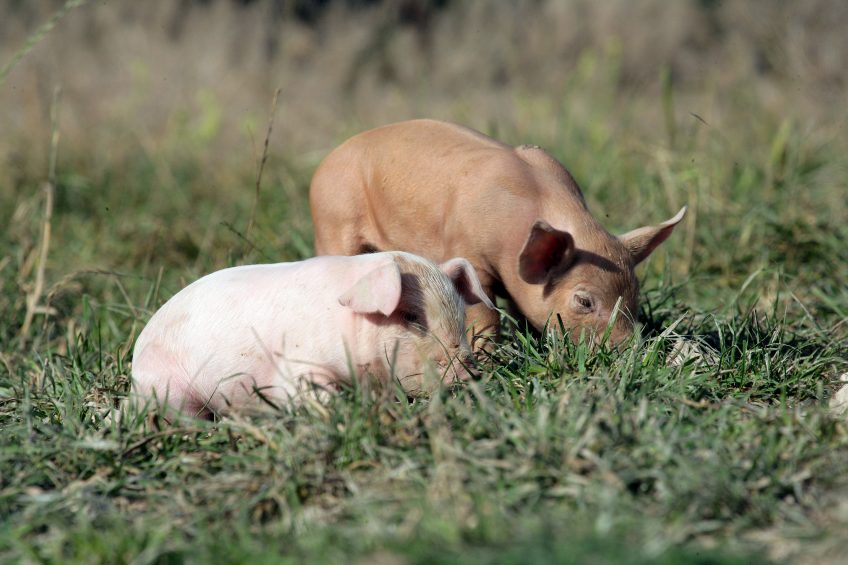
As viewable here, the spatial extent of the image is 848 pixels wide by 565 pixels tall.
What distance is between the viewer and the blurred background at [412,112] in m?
5.91

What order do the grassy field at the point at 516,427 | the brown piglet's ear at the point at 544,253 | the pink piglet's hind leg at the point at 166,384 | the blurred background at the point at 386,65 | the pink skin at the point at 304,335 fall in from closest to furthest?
the grassy field at the point at 516,427 < the pink skin at the point at 304,335 < the pink piglet's hind leg at the point at 166,384 < the brown piglet's ear at the point at 544,253 < the blurred background at the point at 386,65

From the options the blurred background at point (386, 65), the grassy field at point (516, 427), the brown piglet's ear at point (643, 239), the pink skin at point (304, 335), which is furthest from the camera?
the blurred background at point (386, 65)

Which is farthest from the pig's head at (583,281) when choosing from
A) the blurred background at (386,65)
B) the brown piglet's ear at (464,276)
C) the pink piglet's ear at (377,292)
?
the blurred background at (386,65)

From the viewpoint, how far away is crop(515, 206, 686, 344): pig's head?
155 inches

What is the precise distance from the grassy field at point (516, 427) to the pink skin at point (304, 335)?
170 mm

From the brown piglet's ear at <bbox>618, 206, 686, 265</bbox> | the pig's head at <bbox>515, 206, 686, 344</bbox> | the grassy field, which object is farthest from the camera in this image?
the brown piglet's ear at <bbox>618, 206, 686, 265</bbox>

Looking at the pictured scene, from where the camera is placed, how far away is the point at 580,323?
13.2 feet

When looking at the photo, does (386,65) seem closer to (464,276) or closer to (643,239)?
(643,239)

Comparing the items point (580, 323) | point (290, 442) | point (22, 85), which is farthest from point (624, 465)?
point (22, 85)

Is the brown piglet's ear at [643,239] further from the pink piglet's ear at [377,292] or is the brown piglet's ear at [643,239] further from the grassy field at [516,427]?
the pink piglet's ear at [377,292]

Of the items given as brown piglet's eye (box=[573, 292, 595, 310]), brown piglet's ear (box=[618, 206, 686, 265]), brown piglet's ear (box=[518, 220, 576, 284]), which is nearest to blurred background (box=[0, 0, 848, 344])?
brown piglet's ear (box=[618, 206, 686, 265])

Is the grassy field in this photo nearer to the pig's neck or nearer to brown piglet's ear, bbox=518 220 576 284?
the pig's neck

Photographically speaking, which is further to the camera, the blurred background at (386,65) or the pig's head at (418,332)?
the blurred background at (386,65)

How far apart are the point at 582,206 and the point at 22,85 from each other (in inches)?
253
